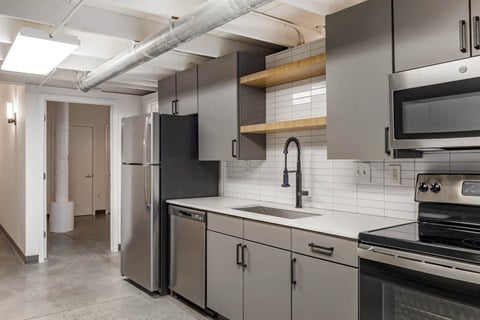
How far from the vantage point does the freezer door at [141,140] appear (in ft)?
11.6

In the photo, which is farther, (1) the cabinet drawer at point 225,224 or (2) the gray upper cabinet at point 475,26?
(1) the cabinet drawer at point 225,224

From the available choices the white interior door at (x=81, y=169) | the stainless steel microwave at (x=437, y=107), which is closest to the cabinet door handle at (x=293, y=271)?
the stainless steel microwave at (x=437, y=107)

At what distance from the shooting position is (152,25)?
3.08 meters

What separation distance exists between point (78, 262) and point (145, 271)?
60.2 inches

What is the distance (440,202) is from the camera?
2.07 m

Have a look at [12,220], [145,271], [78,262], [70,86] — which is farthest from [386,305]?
[12,220]

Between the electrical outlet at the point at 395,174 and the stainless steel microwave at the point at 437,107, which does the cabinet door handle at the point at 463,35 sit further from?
the electrical outlet at the point at 395,174

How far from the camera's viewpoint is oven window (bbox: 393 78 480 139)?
67.7 inches

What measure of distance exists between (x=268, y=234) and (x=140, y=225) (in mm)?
1670

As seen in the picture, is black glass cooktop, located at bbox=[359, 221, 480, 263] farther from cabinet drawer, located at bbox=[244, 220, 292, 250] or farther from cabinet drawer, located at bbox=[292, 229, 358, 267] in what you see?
cabinet drawer, located at bbox=[244, 220, 292, 250]

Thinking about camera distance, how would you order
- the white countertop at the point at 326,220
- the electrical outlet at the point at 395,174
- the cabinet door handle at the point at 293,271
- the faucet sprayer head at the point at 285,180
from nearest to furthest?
the white countertop at the point at 326,220
the cabinet door handle at the point at 293,271
the electrical outlet at the point at 395,174
the faucet sprayer head at the point at 285,180

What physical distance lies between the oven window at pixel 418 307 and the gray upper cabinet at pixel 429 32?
44.0 inches

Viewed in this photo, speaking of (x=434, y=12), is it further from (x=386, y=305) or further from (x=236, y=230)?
(x=236, y=230)

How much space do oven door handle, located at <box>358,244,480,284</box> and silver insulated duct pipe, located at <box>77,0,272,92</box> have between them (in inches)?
53.5
